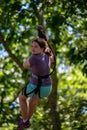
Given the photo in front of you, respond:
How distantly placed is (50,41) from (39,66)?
4893 millimetres

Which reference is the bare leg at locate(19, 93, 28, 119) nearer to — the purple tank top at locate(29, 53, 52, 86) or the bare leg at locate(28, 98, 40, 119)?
the bare leg at locate(28, 98, 40, 119)

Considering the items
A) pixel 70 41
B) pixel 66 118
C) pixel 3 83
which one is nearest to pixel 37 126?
pixel 66 118

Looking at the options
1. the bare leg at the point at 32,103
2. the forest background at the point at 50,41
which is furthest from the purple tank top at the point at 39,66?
the forest background at the point at 50,41

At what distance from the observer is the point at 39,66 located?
6.12 meters

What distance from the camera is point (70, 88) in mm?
17547

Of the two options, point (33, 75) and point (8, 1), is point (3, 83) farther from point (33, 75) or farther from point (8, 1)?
point (33, 75)

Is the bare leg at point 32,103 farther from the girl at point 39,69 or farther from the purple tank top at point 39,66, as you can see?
the purple tank top at point 39,66

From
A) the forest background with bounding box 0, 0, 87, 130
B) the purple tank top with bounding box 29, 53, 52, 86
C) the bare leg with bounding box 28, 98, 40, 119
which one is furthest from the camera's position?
the forest background with bounding box 0, 0, 87, 130

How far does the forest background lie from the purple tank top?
3056mm

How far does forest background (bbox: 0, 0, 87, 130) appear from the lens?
9.55 meters

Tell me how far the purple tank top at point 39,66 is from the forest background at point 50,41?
120 inches

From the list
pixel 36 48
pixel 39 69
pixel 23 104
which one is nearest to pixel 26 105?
pixel 23 104

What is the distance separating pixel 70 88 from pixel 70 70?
8.84ft

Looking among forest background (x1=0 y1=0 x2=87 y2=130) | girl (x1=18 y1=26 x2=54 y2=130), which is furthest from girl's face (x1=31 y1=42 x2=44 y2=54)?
forest background (x1=0 y1=0 x2=87 y2=130)
